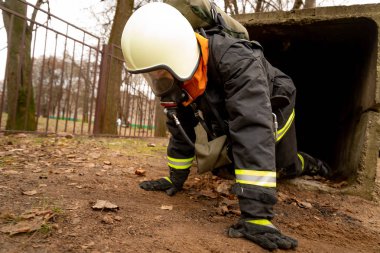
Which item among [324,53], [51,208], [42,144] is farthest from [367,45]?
[42,144]

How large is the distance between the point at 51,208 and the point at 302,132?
482 centimetres

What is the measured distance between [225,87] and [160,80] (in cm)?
42

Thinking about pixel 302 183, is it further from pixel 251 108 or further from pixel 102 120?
pixel 102 120

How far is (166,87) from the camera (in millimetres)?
2014

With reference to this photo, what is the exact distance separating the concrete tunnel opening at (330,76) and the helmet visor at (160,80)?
1.85 m

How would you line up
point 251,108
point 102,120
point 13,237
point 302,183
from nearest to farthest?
point 13,237
point 251,108
point 302,183
point 102,120

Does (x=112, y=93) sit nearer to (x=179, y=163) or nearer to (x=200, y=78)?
(x=179, y=163)

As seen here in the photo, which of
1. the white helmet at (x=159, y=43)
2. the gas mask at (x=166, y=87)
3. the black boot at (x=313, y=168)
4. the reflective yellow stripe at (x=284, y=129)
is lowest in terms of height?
the black boot at (x=313, y=168)

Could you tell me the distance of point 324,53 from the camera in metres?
4.45

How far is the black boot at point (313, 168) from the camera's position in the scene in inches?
138

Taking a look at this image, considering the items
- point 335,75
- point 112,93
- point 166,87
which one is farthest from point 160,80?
point 112,93

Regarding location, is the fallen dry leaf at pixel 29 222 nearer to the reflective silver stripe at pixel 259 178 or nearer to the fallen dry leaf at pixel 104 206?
the fallen dry leaf at pixel 104 206

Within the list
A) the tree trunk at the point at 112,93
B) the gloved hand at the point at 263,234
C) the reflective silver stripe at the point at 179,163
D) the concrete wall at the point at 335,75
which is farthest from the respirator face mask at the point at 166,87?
the tree trunk at the point at 112,93

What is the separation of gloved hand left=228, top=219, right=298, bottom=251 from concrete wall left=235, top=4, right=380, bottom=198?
1.56 m
